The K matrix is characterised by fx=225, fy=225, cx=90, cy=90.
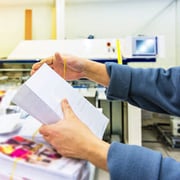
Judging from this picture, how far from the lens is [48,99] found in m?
0.51

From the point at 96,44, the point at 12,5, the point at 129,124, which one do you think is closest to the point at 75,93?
the point at 129,124

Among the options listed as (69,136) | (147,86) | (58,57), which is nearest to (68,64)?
(58,57)

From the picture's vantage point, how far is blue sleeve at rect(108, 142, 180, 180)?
416 millimetres

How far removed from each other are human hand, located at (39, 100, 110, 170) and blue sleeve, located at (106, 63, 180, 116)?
30cm

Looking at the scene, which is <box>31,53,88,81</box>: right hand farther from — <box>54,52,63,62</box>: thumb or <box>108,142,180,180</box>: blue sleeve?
<box>108,142,180,180</box>: blue sleeve

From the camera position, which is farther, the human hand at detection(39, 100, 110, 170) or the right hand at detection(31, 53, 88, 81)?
the right hand at detection(31, 53, 88, 81)

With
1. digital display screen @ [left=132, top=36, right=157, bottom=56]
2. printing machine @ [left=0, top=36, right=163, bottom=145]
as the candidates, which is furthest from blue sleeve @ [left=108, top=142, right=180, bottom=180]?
digital display screen @ [left=132, top=36, right=157, bottom=56]

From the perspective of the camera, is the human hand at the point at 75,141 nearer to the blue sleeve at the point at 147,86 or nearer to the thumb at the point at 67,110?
the thumb at the point at 67,110

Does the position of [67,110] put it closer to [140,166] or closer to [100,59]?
[140,166]

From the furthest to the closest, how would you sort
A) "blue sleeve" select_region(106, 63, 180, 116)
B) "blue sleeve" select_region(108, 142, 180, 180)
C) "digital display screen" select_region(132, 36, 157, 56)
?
"digital display screen" select_region(132, 36, 157, 56)
"blue sleeve" select_region(106, 63, 180, 116)
"blue sleeve" select_region(108, 142, 180, 180)

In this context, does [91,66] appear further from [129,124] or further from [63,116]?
[129,124]

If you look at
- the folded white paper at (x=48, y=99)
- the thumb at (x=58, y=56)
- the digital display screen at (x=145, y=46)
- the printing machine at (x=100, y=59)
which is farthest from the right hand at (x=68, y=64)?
the digital display screen at (x=145, y=46)

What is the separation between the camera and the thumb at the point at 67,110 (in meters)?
0.51

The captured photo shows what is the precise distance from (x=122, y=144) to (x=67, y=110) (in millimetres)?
148
